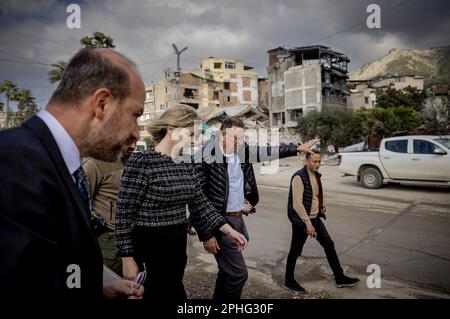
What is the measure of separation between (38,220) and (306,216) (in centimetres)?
352

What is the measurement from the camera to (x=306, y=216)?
13.2 ft

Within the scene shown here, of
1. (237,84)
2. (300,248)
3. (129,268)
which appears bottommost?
(300,248)

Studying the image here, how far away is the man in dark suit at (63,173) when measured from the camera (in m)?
0.86

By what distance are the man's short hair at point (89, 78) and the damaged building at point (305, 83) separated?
4615cm

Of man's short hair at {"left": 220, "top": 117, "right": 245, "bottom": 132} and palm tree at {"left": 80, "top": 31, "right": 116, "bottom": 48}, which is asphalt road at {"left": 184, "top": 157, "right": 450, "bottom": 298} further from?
palm tree at {"left": 80, "top": 31, "right": 116, "bottom": 48}

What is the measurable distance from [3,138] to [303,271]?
4474 millimetres

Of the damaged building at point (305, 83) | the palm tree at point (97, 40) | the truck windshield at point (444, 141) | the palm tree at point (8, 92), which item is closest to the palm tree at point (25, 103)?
the palm tree at point (8, 92)

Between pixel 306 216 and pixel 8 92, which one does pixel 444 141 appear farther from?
pixel 8 92

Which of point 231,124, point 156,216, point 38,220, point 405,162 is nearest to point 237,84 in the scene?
point 405,162

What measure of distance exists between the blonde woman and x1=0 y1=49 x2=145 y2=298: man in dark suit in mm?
1168

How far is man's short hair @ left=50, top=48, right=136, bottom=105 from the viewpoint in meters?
1.15

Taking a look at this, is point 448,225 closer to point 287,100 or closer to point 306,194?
point 306,194

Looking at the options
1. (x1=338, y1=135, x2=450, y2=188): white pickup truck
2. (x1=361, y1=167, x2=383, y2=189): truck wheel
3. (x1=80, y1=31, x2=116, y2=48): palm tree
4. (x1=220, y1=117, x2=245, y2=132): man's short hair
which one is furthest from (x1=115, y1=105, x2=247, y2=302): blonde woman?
(x1=80, y1=31, x2=116, y2=48): palm tree

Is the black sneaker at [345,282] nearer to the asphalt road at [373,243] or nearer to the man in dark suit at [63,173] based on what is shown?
the asphalt road at [373,243]
